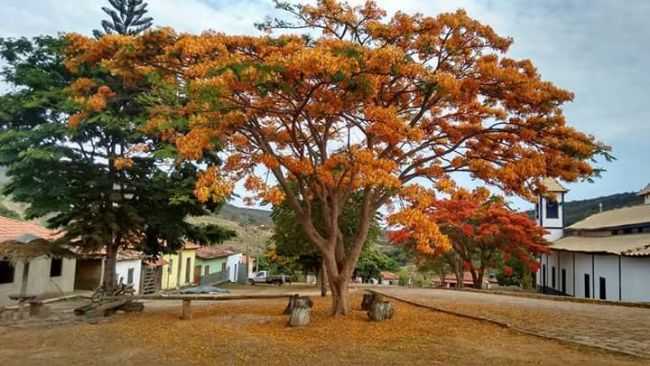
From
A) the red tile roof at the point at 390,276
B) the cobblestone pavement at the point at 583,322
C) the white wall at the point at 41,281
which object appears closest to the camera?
the cobblestone pavement at the point at 583,322

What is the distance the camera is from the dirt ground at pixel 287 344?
7371 millimetres

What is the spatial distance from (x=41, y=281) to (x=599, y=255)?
26.0 meters

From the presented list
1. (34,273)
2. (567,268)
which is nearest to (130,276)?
(34,273)

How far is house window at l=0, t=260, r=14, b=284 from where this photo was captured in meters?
15.9

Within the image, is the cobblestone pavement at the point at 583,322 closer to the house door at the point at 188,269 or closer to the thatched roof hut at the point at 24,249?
the thatched roof hut at the point at 24,249

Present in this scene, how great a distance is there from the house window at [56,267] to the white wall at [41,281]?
13cm

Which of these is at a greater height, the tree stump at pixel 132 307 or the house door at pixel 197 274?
the tree stump at pixel 132 307

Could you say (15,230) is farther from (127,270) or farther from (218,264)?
(218,264)

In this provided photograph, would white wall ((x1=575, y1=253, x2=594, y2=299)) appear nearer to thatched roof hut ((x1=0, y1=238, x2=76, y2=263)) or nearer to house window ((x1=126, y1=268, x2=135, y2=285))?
house window ((x1=126, y1=268, x2=135, y2=285))

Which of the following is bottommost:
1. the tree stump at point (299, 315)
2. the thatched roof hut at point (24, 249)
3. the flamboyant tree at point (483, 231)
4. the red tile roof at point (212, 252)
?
the tree stump at point (299, 315)

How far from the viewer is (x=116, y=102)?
13.5m

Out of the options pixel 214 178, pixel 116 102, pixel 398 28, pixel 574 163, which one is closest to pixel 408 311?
pixel 574 163

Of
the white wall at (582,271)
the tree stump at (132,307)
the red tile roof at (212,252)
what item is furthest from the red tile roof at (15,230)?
the white wall at (582,271)

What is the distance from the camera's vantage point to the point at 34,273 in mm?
18219
